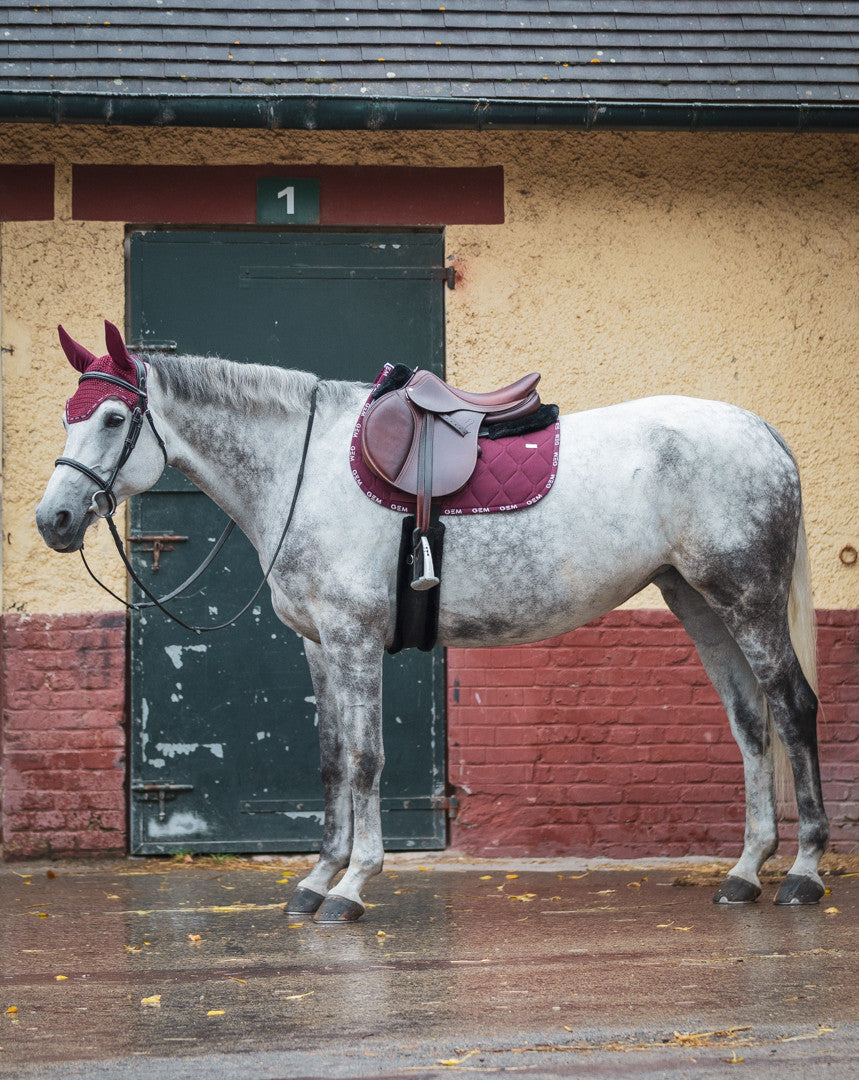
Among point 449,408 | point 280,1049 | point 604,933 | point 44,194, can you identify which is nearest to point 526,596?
point 449,408

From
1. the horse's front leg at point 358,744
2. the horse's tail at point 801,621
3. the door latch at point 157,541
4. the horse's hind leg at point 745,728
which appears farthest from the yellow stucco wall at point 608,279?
the horse's front leg at point 358,744

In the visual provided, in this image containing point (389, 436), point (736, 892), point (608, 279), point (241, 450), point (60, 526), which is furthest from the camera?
point (608, 279)

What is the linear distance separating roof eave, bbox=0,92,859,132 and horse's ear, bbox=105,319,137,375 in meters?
1.81

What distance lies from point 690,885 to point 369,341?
3.00 meters

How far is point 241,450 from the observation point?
493 centimetres

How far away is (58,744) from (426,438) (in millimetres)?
2655

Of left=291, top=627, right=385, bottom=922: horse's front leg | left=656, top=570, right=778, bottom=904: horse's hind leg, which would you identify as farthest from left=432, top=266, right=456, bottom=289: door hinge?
left=291, top=627, right=385, bottom=922: horse's front leg

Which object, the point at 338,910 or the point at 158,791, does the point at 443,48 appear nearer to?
the point at 158,791

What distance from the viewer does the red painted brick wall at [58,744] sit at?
6.17m

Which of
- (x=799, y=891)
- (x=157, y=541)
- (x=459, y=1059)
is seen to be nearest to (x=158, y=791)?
(x=157, y=541)

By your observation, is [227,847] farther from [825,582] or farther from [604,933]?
[825,582]

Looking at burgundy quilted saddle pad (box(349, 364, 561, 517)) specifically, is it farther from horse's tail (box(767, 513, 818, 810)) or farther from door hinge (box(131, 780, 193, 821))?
door hinge (box(131, 780, 193, 821))

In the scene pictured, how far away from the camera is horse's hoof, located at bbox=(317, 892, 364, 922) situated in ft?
15.5

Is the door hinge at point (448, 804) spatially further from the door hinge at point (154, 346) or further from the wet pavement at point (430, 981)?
the door hinge at point (154, 346)
